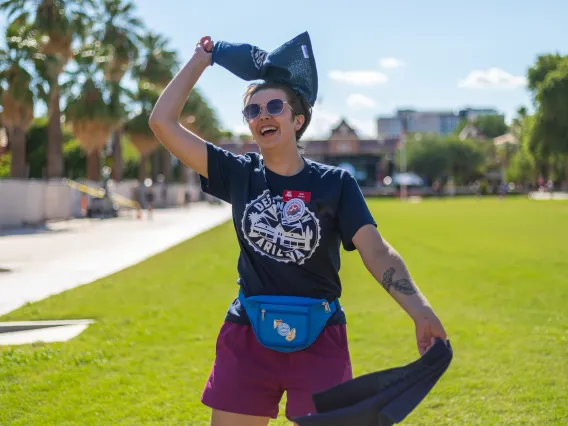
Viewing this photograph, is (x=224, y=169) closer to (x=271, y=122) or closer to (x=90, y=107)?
(x=271, y=122)

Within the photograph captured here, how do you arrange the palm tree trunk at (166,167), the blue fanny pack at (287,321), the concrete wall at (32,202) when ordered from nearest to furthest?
the blue fanny pack at (287,321) < the concrete wall at (32,202) < the palm tree trunk at (166,167)

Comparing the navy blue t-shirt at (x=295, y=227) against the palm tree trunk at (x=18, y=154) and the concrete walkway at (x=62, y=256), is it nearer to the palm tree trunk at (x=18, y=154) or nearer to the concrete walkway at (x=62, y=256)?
the concrete walkway at (x=62, y=256)

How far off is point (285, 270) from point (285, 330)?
21 cm

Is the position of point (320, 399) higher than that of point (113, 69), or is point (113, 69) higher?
point (113, 69)

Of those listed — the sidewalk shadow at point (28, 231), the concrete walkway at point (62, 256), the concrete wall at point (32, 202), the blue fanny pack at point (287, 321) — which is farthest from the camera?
the concrete wall at point (32, 202)

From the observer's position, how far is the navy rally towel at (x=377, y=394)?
2.43m

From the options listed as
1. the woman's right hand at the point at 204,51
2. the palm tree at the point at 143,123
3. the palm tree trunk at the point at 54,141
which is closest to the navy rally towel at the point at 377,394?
the woman's right hand at the point at 204,51

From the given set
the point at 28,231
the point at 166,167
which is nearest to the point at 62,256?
the point at 28,231

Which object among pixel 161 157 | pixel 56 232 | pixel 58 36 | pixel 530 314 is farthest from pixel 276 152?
pixel 161 157

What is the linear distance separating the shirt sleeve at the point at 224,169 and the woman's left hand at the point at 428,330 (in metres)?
0.87

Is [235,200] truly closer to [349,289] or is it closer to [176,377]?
[176,377]

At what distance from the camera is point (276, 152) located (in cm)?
295

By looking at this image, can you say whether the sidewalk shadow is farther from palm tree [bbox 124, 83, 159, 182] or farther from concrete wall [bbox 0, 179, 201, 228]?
palm tree [bbox 124, 83, 159, 182]

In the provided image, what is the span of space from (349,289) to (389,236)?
12.1 meters
